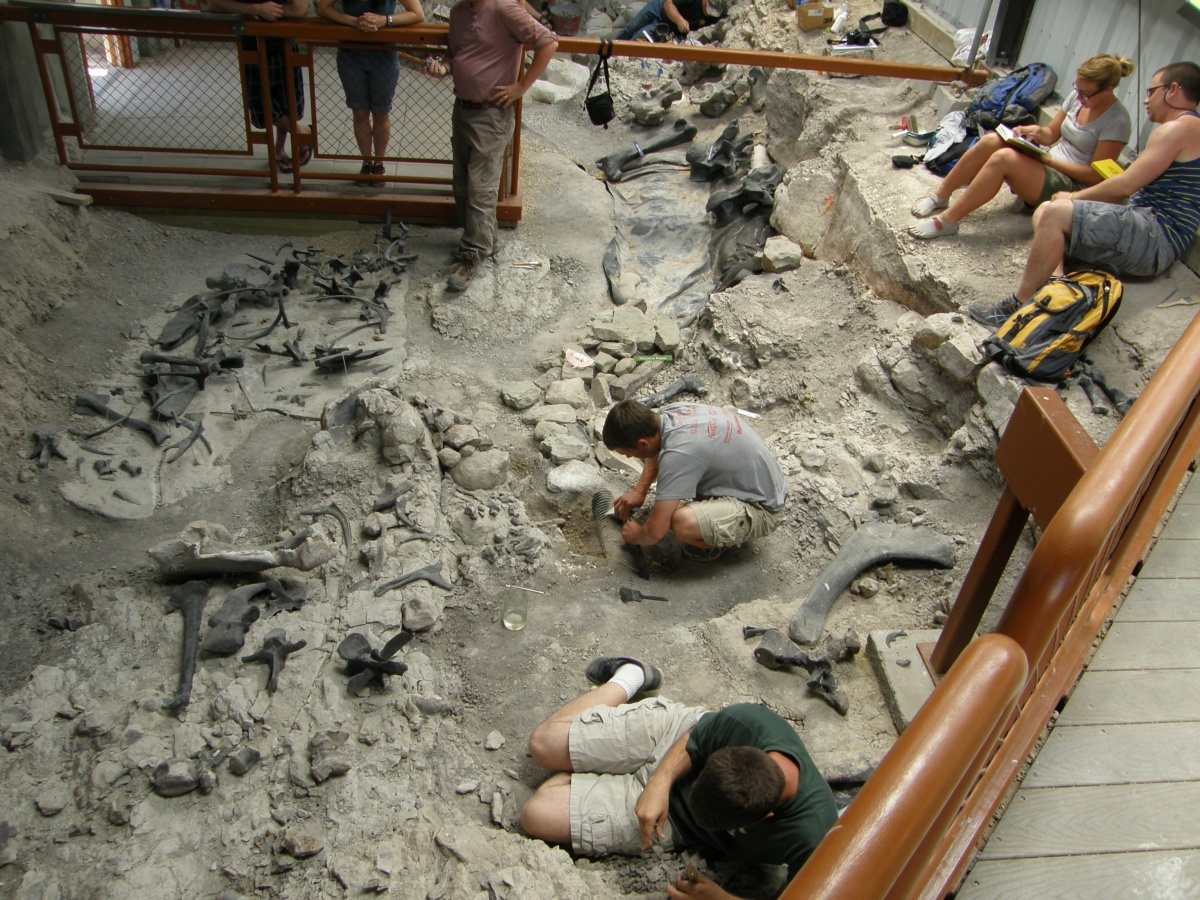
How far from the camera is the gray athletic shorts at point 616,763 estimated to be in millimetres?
3104

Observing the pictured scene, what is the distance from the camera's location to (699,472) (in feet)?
14.6

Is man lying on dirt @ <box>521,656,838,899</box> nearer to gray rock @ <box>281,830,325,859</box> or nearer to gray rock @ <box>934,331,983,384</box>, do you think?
gray rock @ <box>281,830,325,859</box>

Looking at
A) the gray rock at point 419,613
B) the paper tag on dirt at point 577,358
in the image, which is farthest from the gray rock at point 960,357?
the gray rock at point 419,613

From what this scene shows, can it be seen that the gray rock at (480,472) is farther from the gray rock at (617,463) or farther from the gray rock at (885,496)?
the gray rock at (885,496)

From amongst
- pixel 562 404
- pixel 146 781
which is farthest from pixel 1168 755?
pixel 562 404

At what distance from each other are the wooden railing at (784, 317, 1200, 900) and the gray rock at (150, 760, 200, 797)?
2.66 meters

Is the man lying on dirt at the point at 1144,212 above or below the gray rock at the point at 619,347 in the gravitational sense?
above

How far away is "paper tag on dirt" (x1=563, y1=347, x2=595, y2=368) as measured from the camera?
637cm

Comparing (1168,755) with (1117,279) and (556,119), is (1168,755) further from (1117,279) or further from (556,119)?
(556,119)

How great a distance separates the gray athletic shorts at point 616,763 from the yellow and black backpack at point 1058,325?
2.88m

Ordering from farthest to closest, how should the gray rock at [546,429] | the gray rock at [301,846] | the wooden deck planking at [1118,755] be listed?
the gray rock at [546,429], the gray rock at [301,846], the wooden deck planking at [1118,755]

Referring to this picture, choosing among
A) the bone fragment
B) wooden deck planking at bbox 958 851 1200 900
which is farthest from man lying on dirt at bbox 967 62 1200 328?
the bone fragment

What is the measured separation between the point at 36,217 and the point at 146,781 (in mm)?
4784

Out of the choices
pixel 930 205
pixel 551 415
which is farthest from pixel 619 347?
pixel 930 205
